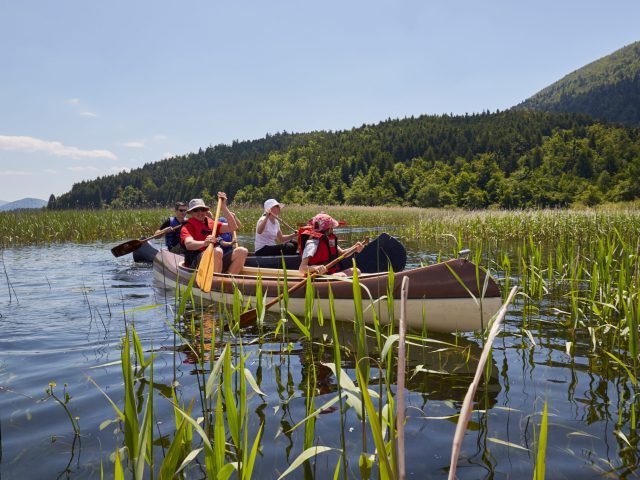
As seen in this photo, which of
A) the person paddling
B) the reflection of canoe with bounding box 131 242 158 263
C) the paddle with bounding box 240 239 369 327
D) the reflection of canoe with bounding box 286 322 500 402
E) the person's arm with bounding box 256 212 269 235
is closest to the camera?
the reflection of canoe with bounding box 286 322 500 402

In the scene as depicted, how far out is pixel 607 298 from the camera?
4445 mm

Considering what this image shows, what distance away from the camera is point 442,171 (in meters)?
83.6

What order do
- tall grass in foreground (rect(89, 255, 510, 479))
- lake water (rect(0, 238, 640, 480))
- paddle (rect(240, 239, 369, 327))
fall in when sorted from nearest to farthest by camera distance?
tall grass in foreground (rect(89, 255, 510, 479)) < lake water (rect(0, 238, 640, 480)) < paddle (rect(240, 239, 369, 327))

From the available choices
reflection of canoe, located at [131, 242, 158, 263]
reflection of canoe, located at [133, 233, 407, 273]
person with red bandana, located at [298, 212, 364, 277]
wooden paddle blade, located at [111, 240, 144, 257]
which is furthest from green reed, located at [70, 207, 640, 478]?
reflection of canoe, located at [131, 242, 158, 263]

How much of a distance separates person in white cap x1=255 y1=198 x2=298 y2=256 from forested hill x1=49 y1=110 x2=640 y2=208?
5476 cm

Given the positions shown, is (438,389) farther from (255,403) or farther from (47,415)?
(47,415)

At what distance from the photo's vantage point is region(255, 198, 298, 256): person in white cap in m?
8.02

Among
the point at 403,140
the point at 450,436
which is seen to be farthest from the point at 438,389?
the point at 403,140

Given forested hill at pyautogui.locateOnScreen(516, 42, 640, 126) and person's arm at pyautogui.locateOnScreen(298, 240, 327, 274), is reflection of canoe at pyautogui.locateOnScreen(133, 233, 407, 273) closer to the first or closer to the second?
person's arm at pyautogui.locateOnScreen(298, 240, 327, 274)

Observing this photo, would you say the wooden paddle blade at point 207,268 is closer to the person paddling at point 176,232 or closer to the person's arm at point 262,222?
the person's arm at point 262,222

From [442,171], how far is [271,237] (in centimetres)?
7920

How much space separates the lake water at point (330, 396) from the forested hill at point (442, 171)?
58.2 metres

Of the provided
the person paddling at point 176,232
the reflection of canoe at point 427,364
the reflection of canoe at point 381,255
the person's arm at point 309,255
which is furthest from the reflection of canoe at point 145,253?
the reflection of canoe at point 427,364

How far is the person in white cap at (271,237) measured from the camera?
802 cm
